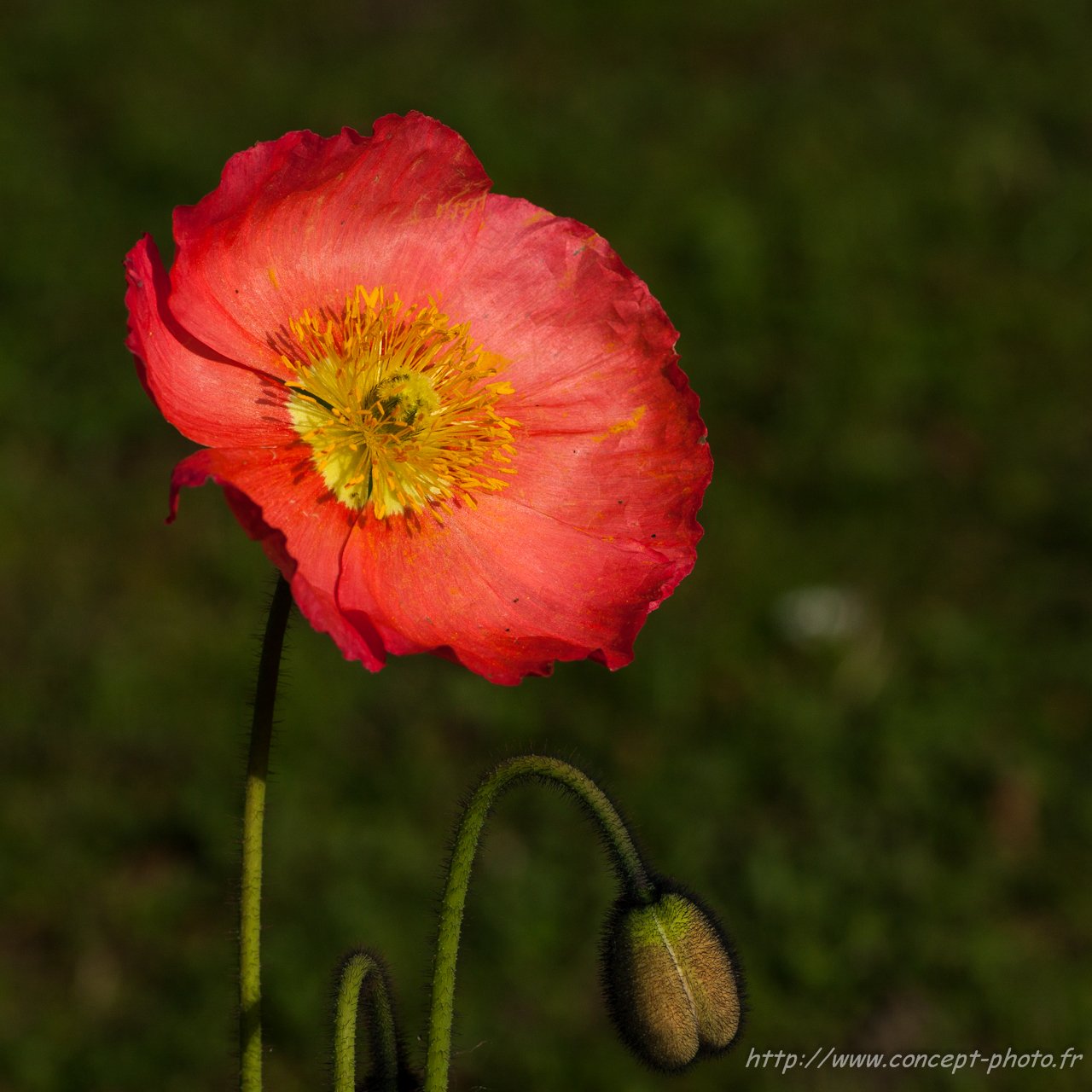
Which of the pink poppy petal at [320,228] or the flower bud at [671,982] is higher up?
the pink poppy petal at [320,228]

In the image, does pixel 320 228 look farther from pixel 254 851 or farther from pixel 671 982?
pixel 671 982

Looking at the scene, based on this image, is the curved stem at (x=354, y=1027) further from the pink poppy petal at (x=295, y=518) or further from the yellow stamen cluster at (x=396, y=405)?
the yellow stamen cluster at (x=396, y=405)

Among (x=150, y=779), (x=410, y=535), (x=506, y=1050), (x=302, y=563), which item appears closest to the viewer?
(x=302, y=563)

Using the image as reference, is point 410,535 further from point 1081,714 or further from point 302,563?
point 1081,714

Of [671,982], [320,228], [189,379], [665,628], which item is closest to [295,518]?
[189,379]

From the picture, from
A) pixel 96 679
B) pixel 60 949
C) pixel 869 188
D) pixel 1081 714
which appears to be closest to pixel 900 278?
pixel 869 188

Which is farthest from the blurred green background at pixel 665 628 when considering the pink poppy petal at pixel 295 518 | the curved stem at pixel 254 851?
the curved stem at pixel 254 851

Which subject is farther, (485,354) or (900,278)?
(900,278)
